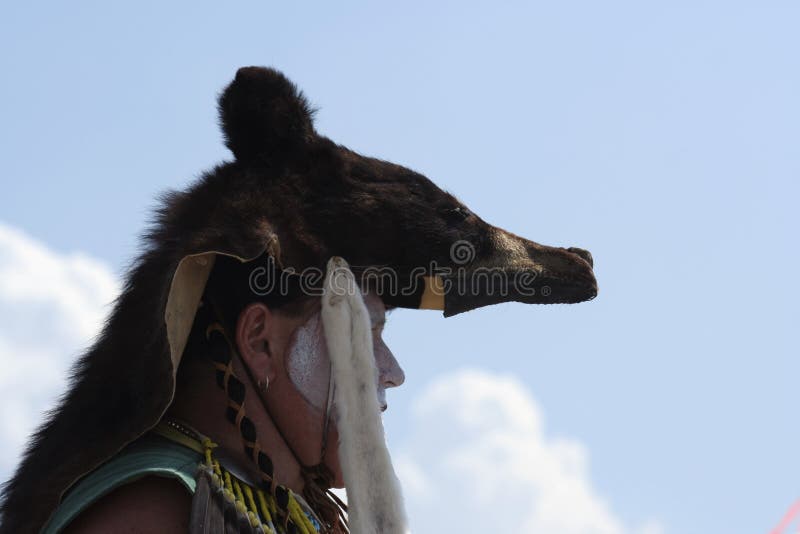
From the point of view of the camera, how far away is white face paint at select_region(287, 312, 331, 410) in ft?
12.8

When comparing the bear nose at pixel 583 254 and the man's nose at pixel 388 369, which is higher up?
the bear nose at pixel 583 254

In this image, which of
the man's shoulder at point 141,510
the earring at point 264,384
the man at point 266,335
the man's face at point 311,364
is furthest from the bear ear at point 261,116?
the man's shoulder at point 141,510

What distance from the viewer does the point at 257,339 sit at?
394 centimetres

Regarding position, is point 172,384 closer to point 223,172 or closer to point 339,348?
point 339,348

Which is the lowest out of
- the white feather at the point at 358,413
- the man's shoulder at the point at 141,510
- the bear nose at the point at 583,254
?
the man's shoulder at the point at 141,510

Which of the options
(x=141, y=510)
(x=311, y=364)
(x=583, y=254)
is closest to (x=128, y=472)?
(x=141, y=510)

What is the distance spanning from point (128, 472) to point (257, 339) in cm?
60

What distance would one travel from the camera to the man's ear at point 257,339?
3910 millimetres

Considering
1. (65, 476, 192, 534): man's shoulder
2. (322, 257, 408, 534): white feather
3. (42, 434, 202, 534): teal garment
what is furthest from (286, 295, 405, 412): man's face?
(65, 476, 192, 534): man's shoulder

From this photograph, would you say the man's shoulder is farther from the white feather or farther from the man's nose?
the man's nose

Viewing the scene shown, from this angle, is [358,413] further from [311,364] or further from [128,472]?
[128,472]

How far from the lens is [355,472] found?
3664 mm

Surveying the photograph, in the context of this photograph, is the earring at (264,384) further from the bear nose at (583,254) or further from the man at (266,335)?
the bear nose at (583,254)

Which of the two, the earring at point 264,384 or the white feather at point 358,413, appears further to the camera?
the earring at point 264,384
